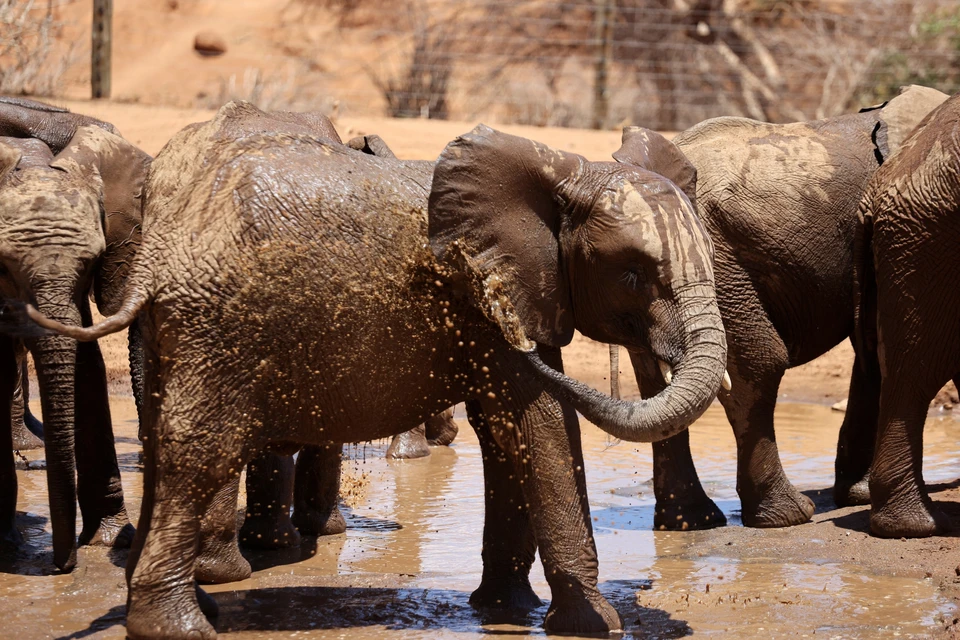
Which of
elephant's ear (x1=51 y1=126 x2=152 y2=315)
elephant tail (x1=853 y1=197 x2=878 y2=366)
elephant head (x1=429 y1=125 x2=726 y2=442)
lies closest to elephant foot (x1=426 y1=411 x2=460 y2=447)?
elephant's ear (x1=51 y1=126 x2=152 y2=315)

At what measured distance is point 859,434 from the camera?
6.94 metres

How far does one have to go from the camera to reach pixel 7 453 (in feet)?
19.4

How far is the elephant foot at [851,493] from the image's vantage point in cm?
680

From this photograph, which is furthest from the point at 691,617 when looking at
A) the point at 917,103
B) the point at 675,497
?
the point at 917,103

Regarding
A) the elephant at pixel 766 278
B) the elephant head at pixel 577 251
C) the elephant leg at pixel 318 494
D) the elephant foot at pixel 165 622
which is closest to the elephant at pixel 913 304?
the elephant at pixel 766 278

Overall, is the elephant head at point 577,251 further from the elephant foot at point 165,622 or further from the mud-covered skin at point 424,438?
the mud-covered skin at point 424,438

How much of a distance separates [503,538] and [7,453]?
2337 mm

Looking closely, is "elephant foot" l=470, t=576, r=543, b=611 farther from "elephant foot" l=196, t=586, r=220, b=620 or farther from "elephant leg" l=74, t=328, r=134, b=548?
"elephant leg" l=74, t=328, r=134, b=548

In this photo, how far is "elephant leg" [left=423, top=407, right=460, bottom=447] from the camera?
8.48 m

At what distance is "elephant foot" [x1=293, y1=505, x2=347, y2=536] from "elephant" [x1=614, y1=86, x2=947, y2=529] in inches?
60.8

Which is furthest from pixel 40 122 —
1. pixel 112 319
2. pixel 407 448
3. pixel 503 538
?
pixel 503 538

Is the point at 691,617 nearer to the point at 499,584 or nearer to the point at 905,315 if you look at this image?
the point at 499,584

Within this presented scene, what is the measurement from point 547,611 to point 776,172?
2.60 metres

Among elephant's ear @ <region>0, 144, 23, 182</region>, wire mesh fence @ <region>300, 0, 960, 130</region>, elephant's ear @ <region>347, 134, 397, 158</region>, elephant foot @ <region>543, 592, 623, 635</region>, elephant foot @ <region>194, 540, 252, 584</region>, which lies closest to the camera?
elephant foot @ <region>543, 592, 623, 635</region>
